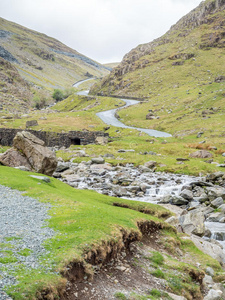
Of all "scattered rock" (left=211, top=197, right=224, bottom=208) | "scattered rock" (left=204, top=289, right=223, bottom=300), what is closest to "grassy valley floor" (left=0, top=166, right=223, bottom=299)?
"scattered rock" (left=204, top=289, right=223, bottom=300)

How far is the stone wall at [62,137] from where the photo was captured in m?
75.4

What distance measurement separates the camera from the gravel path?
10223 mm

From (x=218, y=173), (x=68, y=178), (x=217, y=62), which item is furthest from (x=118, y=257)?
(x=217, y=62)

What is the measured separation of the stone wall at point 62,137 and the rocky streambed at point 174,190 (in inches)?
980

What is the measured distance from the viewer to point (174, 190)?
36812 millimetres

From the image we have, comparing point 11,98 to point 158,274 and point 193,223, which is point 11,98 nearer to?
point 193,223

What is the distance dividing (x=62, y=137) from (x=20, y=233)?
64.7 m

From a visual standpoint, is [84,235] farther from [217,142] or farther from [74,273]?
[217,142]

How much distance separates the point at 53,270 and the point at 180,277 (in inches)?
324

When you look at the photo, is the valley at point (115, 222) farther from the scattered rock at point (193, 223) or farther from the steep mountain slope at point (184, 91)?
the steep mountain slope at point (184, 91)

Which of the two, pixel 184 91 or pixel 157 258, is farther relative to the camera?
pixel 184 91

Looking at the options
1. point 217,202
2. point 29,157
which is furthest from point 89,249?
point 29,157

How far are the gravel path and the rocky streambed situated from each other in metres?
13.0

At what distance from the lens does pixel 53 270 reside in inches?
416
